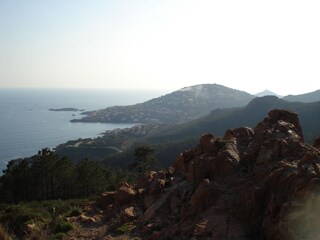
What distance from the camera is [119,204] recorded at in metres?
23.4

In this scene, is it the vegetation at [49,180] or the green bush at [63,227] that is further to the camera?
the vegetation at [49,180]

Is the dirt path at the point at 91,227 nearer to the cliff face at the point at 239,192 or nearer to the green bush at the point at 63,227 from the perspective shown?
the green bush at the point at 63,227

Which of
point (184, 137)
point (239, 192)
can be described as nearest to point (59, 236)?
point (239, 192)

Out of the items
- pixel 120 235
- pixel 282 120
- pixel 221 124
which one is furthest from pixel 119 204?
pixel 221 124

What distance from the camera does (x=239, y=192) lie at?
16.8m

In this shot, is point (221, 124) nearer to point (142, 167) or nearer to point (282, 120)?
point (142, 167)

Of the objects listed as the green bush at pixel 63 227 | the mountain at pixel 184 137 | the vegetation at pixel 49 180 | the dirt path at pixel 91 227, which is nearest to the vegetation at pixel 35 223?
the green bush at pixel 63 227

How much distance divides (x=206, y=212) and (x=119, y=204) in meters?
8.27

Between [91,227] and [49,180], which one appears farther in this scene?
[49,180]

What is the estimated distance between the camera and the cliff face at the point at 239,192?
43.5ft

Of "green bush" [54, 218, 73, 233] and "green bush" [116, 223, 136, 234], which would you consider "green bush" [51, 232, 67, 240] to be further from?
"green bush" [116, 223, 136, 234]

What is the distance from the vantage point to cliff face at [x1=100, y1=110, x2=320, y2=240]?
522 inches

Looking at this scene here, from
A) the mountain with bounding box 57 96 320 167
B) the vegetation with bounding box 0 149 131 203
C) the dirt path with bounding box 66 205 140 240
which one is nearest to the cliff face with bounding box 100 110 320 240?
the dirt path with bounding box 66 205 140 240

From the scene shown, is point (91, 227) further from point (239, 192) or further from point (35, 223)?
point (239, 192)
